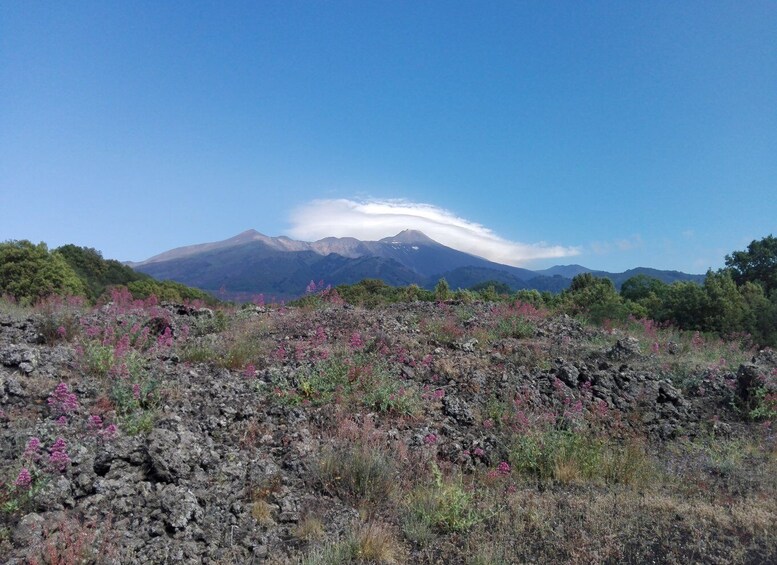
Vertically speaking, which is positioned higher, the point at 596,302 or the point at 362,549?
the point at 596,302

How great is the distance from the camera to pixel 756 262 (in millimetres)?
33938

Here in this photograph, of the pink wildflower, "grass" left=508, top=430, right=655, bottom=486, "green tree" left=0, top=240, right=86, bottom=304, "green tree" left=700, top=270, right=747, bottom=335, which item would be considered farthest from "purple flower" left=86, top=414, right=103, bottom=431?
"green tree" left=700, top=270, right=747, bottom=335

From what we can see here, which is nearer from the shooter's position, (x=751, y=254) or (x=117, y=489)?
(x=117, y=489)

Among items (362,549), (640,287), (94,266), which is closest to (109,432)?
(362,549)

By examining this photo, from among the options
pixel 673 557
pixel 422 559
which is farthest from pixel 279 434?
pixel 673 557

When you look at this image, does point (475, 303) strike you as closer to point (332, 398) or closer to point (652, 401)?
point (652, 401)

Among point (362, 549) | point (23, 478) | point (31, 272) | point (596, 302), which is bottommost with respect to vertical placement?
point (362, 549)

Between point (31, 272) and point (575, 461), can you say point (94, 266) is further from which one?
point (575, 461)

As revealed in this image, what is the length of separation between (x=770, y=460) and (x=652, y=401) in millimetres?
1676

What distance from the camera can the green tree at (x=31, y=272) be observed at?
58.3 feet

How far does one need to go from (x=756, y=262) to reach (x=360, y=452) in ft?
132

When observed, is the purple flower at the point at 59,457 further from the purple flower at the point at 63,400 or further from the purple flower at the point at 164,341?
the purple flower at the point at 164,341

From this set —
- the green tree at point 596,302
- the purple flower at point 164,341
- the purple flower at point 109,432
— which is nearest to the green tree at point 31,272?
the purple flower at point 164,341

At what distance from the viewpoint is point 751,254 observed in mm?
34312
